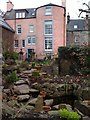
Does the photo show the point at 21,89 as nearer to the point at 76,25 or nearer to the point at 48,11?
the point at 48,11

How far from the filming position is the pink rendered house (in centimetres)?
2573

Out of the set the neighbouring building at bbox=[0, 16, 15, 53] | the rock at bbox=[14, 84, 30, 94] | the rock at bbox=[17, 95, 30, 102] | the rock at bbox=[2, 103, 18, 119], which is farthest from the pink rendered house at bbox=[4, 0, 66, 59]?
the rock at bbox=[2, 103, 18, 119]

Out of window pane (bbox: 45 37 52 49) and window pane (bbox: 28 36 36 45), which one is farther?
window pane (bbox: 28 36 36 45)

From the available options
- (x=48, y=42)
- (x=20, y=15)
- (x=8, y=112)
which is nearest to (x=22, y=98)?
(x=8, y=112)

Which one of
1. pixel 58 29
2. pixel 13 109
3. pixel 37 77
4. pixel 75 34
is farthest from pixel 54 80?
pixel 75 34

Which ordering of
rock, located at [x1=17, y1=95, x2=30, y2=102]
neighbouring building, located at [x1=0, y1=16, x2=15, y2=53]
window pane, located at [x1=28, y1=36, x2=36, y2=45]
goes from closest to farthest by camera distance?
rock, located at [x1=17, y1=95, x2=30, y2=102] < neighbouring building, located at [x1=0, y1=16, x2=15, y2=53] < window pane, located at [x1=28, y1=36, x2=36, y2=45]

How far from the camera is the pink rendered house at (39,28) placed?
84.4 ft

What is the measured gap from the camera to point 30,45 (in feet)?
88.3

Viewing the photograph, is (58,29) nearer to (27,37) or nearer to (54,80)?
(27,37)

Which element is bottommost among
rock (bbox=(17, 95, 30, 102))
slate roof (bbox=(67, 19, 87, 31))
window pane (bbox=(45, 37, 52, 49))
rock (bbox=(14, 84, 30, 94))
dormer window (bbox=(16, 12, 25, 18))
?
rock (bbox=(17, 95, 30, 102))

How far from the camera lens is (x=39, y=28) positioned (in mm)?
26578

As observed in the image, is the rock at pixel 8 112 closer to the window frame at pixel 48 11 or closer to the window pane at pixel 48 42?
the window pane at pixel 48 42

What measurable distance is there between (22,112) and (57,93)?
181 centimetres

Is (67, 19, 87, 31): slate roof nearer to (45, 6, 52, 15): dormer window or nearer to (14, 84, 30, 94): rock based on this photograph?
(45, 6, 52, 15): dormer window
